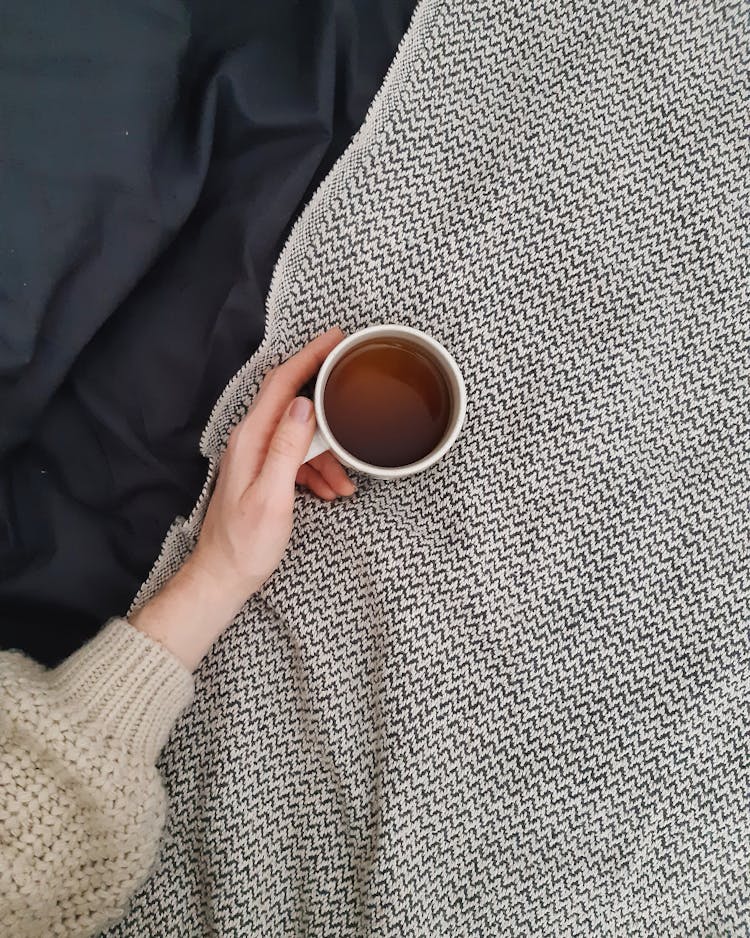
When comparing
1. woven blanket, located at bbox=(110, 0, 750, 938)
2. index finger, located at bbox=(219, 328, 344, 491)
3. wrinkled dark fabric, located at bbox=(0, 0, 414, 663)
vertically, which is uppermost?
wrinkled dark fabric, located at bbox=(0, 0, 414, 663)

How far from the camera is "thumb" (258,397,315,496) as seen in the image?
1.81ft

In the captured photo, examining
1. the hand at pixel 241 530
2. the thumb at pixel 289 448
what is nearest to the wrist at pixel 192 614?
the hand at pixel 241 530

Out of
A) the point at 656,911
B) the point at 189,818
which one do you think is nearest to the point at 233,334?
the point at 189,818

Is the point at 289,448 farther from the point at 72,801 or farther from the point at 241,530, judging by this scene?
the point at 72,801

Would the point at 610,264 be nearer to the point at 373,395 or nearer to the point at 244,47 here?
the point at 373,395

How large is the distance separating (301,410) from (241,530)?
0.37ft

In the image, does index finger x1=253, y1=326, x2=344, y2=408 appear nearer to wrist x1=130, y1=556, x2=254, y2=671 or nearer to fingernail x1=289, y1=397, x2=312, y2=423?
fingernail x1=289, y1=397, x2=312, y2=423

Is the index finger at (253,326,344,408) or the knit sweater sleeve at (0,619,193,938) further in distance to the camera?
the index finger at (253,326,344,408)

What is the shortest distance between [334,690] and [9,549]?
319 mm

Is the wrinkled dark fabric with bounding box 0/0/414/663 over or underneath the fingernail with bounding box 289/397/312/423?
over

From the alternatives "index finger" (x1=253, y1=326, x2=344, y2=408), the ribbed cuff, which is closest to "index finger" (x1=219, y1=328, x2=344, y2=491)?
"index finger" (x1=253, y1=326, x2=344, y2=408)

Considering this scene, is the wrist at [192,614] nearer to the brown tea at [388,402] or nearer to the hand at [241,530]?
the hand at [241,530]

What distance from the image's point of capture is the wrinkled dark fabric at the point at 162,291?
1.96 ft

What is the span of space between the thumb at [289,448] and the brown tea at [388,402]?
37 mm
